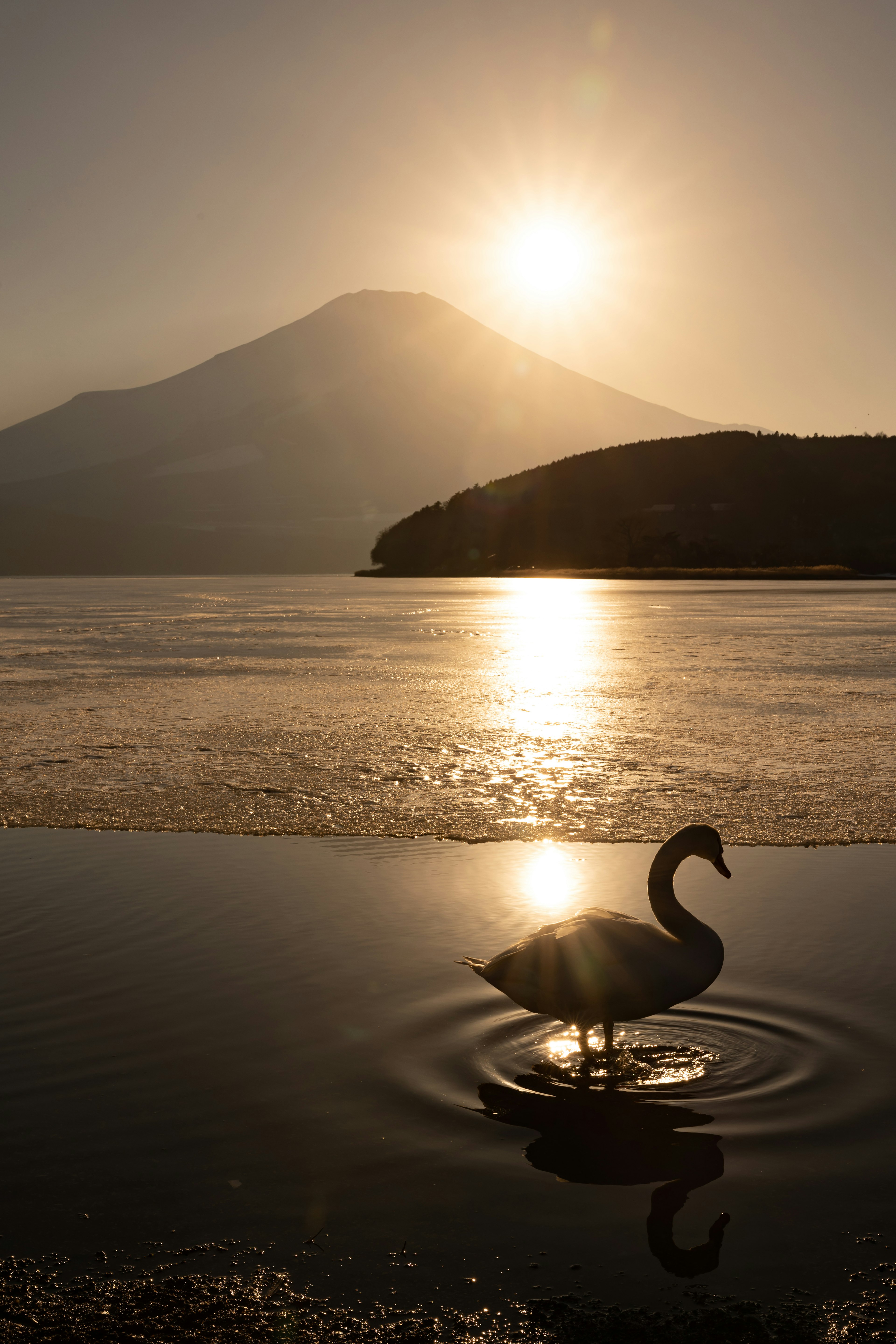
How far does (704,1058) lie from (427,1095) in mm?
1228

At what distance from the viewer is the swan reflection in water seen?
3.51 meters

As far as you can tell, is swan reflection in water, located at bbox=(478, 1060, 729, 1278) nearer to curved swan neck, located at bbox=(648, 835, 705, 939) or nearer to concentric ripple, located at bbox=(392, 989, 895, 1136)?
concentric ripple, located at bbox=(392, 989, 895, 1136)

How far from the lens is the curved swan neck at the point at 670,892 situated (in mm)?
4914

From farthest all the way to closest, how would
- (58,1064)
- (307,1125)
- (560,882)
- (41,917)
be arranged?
(560,882)
(41,917)
(58,1064)
(307,1125)

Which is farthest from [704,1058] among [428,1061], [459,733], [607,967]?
[459,733]

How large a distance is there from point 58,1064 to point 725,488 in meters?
175

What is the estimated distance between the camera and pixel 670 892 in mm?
5051

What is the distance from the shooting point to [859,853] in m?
7.96

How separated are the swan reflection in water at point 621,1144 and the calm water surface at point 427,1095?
0.01m

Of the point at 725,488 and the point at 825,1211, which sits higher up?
the point at 725,488

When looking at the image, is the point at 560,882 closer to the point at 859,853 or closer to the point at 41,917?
the point at 859,853

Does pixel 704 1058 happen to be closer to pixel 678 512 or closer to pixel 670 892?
pixel 670 892

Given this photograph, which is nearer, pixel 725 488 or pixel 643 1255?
pixel 643 1255

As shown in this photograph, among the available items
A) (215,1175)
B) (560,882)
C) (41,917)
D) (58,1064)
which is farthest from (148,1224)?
(560,882)
